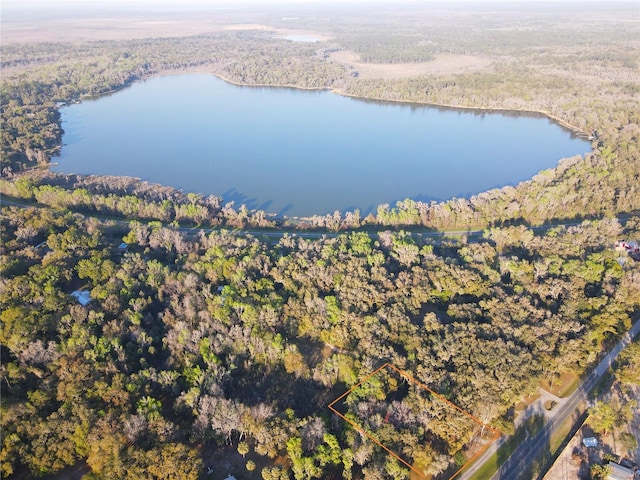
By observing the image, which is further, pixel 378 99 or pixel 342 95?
pixel 342 95

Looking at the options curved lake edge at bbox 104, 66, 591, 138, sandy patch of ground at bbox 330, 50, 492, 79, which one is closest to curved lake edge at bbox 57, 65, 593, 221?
curved lake edge at bbox 104, 66, 591, 138

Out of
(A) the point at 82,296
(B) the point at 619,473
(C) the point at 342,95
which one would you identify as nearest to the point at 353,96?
(C) the point at 342,95

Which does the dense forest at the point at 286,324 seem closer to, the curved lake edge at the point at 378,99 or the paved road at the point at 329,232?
the paved road at the point at 329,232

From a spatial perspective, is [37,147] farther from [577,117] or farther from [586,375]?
[577,117]

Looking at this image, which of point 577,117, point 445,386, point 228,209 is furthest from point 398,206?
point 577,117

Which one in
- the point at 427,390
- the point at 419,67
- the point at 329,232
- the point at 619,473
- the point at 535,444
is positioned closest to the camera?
the point at 619,473

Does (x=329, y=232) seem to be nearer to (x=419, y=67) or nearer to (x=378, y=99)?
(x=378, y=99)

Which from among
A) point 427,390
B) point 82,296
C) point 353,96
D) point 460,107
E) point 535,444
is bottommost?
point 535,444
